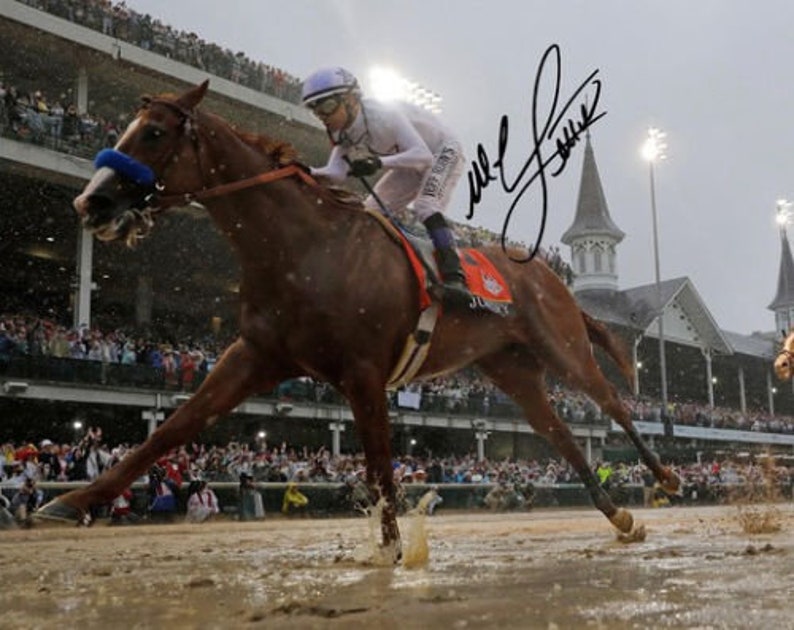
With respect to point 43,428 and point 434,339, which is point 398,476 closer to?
point 43,428

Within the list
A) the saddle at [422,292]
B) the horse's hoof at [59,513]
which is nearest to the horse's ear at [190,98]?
the saddle at [422,292]

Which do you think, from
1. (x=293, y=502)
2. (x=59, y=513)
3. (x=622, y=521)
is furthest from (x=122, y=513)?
(x=59, y=513)

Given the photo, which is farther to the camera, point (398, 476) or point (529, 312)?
point (398, 476)

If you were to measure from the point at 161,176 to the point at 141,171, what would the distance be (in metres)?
0.24

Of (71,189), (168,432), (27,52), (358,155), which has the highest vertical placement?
(27,52)

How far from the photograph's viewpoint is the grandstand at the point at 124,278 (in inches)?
867

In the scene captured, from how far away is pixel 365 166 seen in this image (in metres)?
5.54

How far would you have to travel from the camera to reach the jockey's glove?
554cm

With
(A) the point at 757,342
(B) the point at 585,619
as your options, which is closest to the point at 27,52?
(B) the point at 585,619

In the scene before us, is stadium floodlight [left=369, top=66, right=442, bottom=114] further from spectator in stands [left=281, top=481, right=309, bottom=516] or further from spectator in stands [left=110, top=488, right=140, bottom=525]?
spectator in stands [left=110, top=488, right=140, bottom=525]

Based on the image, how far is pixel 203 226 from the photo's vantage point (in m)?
28.0

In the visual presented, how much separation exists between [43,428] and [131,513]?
9293 millimetres

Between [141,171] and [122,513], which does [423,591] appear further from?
[122,513]

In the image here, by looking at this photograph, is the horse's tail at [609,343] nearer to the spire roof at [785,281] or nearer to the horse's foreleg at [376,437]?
the horse's foreleg at [376,437]
